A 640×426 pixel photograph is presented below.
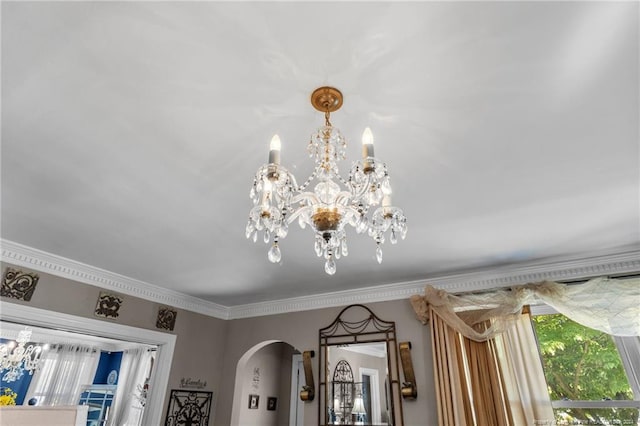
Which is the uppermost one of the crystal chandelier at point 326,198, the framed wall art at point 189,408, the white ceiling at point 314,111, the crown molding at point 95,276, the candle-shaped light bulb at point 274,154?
the white ceiling at point 314,111

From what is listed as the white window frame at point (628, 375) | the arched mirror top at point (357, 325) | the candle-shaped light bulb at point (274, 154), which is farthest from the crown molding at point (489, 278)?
the candle-shaped light bulb at point (274, 154)

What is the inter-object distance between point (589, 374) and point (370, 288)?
1.97 m

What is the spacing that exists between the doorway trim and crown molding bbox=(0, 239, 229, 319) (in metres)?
0.34

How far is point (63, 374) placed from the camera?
6945 millimetres

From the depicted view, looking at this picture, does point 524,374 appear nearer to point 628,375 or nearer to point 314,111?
point 628,375

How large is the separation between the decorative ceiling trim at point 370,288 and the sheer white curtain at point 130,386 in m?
3.16

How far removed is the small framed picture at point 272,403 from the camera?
5406 mm

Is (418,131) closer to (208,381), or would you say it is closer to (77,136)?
(77,136)

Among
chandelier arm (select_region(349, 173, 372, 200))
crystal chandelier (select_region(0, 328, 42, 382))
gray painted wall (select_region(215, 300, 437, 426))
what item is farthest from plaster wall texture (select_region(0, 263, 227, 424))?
chandelier arm (select_region(349, 173, 372, 200))

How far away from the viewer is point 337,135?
1.68 meters

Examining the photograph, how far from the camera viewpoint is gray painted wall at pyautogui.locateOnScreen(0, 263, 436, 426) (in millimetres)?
3287

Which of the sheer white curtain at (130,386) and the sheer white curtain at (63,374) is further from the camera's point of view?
the sheer white curtain at (63,374)

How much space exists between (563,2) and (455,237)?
6.09ft

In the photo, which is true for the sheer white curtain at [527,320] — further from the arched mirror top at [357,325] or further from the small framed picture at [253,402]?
the small framed picture at [253,402]
